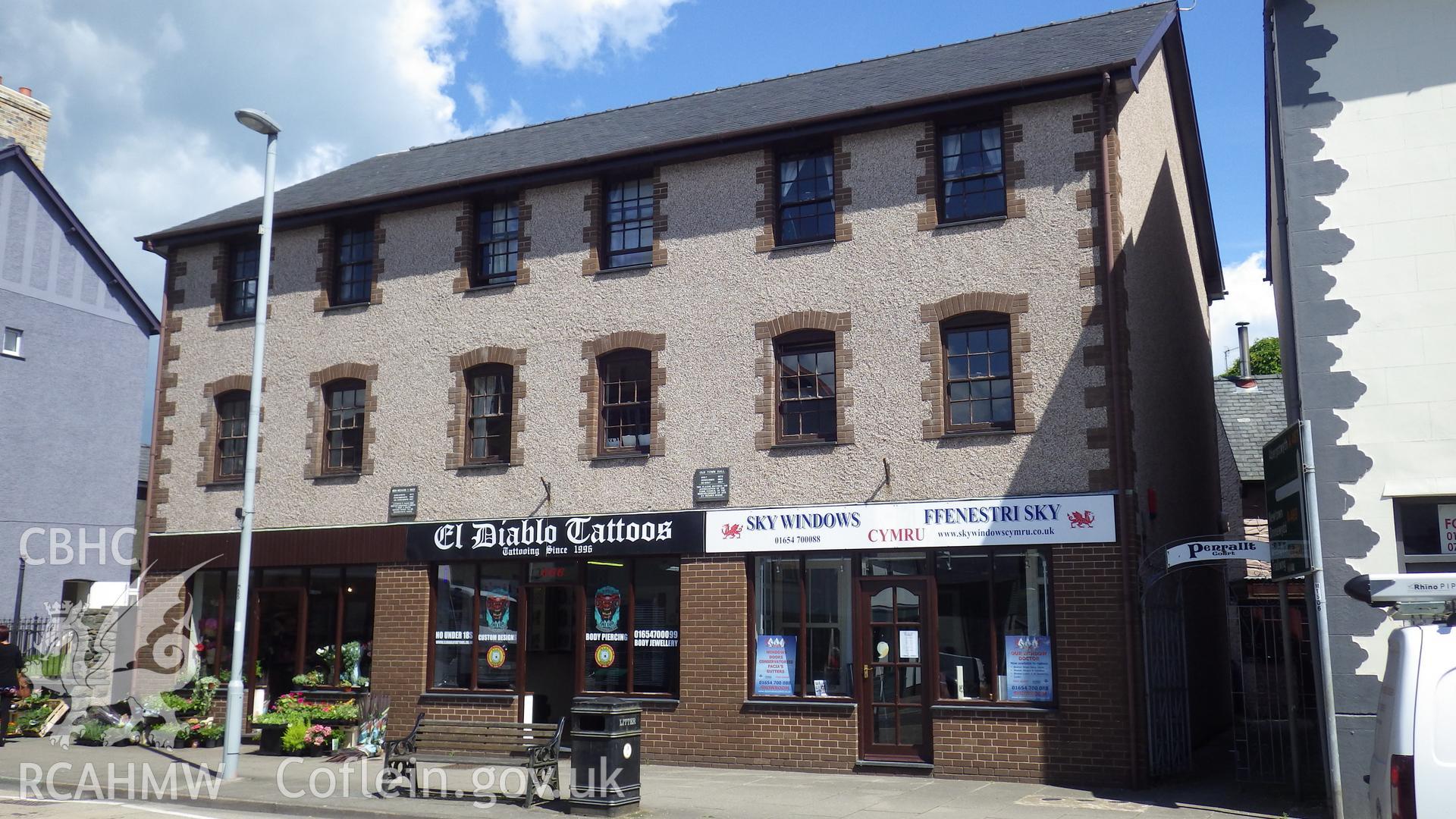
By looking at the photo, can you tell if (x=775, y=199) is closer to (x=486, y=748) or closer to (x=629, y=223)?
(x=629, y=223)

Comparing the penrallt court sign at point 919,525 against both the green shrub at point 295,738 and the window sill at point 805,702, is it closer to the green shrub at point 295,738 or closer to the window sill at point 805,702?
the window sill at point 805,702

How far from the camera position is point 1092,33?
59.4 feet

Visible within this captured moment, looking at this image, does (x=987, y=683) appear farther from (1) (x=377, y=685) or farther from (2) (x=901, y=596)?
(1) (x=377, y=685)

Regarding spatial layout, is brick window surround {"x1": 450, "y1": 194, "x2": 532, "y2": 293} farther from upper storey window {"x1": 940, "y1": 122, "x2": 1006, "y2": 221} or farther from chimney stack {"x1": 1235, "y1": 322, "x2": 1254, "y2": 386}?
chimney stack {"x1": 1235, "y1": 322, "x2": 1254, "y2": 386}

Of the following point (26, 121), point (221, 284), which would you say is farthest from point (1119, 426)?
point (26, 121)

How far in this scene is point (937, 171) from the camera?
1652 centimetres

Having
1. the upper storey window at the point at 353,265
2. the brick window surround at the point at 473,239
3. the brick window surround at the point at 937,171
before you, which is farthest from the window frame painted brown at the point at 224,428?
the brick window surround at the point at 937,171

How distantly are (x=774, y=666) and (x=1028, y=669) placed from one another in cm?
342

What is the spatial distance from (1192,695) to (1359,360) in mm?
8119

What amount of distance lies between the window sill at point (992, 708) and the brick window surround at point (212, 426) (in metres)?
12.6

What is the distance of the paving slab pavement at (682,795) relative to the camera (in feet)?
41.2

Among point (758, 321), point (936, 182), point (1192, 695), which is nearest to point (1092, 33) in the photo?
point (936, 182)

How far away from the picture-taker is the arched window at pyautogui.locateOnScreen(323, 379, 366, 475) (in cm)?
2012

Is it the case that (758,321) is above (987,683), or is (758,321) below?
above
